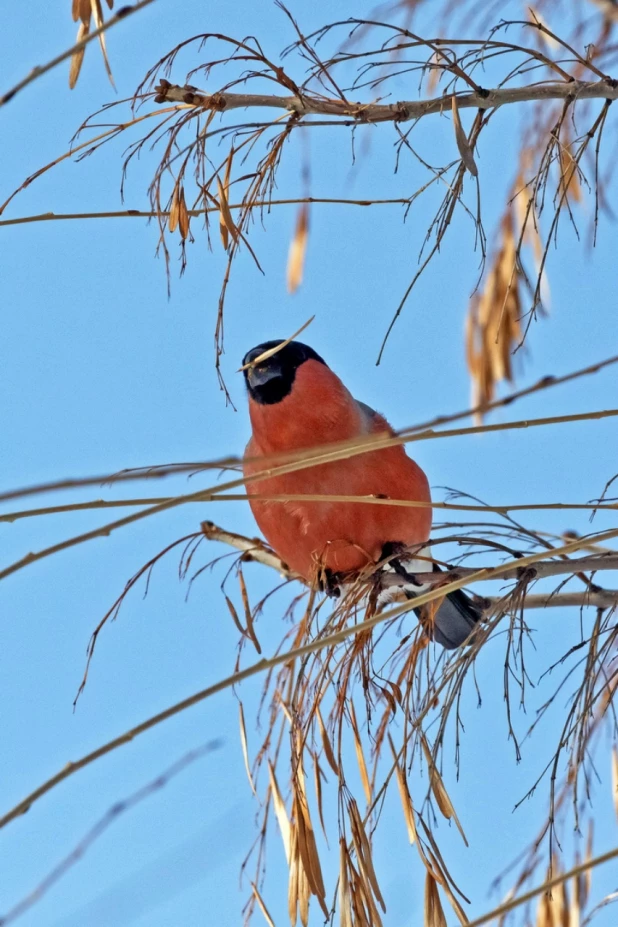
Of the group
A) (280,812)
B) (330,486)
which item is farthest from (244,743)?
(330,486)

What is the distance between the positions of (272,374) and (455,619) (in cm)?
65

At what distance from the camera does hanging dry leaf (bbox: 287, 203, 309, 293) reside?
76.1 inches

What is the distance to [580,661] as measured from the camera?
1.55 meters

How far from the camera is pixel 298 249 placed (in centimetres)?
194

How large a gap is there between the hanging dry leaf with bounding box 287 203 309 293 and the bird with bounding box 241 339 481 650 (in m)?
0.17

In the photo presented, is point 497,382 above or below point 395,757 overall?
above

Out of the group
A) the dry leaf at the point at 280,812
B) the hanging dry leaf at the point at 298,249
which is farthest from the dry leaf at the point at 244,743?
the hanging dry leaf at the point at 298,249

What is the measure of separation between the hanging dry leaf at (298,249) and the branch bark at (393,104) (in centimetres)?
52

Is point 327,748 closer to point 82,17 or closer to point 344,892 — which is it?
point 344,892

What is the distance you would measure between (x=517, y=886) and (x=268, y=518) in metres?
0.92

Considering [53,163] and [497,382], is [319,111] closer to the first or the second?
[53,163]

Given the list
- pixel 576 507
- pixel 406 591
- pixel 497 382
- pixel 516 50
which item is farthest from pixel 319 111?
pixel 406 591

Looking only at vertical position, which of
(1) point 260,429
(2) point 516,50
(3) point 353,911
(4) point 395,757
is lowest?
(3) point 353,911

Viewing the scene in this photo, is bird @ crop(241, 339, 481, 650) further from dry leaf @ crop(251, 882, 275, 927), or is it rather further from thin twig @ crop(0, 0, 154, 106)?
thin twig @ crop(0, 0, 154, 106)
